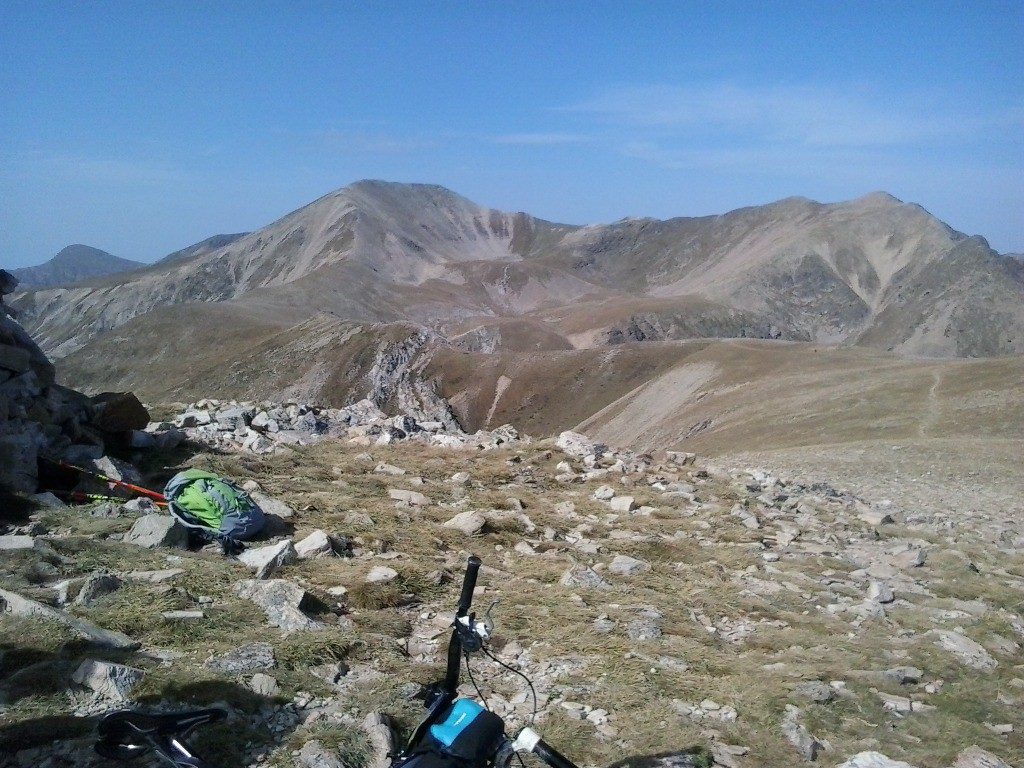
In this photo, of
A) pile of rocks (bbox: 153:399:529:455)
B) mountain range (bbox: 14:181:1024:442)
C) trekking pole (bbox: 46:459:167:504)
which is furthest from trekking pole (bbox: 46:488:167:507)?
mountain range (bbox: 14:181:1024:442)

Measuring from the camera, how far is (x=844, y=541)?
1166 centimetres

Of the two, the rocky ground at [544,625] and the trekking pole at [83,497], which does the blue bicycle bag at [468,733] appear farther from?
the trekking pole at [83,497]

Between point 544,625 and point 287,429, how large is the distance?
12787 millimetres

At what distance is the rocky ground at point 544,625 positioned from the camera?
215 inches

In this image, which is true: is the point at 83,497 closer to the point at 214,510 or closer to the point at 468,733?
the point at 214,510

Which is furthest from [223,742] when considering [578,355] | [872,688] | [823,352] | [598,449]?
[578,355]

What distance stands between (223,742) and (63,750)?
3.29 ft

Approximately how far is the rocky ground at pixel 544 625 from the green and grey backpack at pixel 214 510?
0.29 meters

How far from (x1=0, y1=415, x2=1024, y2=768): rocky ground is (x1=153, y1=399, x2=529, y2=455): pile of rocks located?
2107 millimetres

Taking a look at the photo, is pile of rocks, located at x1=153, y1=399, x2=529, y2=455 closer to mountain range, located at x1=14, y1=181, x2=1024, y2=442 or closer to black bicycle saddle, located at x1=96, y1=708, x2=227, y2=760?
black bicycle saddle, located at x1=96, y1=708, x2=227, y2=760

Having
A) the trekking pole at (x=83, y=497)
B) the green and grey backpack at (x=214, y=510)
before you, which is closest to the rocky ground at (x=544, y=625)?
the green and grey backpack at (x=214, y=510)

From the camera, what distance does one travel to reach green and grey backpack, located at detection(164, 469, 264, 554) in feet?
29.9

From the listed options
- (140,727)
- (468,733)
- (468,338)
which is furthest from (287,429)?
(468,338)

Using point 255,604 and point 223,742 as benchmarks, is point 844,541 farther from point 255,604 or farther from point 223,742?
point 223,742
